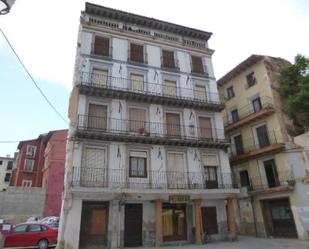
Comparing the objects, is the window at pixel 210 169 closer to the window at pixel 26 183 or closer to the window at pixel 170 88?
the window at pixel 170 88

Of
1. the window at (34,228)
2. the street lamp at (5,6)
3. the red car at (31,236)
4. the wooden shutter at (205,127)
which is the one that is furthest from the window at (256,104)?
the street lamp at (5,6)

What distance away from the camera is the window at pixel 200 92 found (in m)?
19.3

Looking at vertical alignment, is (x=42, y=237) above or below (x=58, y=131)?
below

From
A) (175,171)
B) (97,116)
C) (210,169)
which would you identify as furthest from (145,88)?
(210,169)

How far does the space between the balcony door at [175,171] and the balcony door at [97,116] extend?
4.85m

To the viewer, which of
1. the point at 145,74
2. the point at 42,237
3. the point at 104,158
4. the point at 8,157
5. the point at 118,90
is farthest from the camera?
the point at 8,157

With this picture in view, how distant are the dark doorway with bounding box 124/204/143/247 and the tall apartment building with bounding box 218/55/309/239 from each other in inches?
270

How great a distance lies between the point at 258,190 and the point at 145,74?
12.5 meters

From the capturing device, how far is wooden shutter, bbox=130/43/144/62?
61.9 feet

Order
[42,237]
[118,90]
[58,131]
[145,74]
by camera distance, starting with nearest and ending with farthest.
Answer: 1. [42,237]
2. [118,90]
3. [145,74]
4. [58,131]

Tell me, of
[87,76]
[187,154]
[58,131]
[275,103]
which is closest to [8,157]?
[58,131]

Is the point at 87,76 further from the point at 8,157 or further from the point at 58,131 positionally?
the point at 8,157

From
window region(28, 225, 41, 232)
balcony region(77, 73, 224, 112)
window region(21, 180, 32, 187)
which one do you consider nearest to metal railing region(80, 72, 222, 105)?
balcony region(77, 73, 224, 112)

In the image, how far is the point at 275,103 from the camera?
19.6 m
